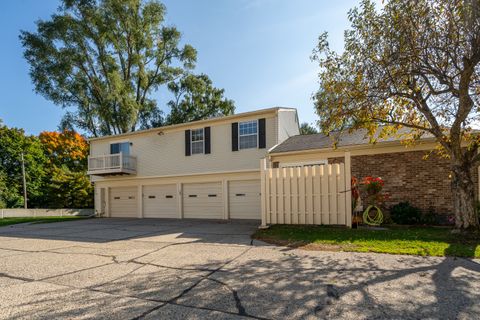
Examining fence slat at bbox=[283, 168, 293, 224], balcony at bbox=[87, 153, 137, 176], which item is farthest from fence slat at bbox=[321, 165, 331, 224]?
balcony at bbox=[87, 153, 137, 176]

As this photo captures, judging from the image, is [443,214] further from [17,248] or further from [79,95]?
[79,95]

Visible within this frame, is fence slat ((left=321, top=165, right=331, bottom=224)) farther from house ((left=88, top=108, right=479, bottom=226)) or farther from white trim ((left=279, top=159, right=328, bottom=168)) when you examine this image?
white trim ((left=279, top=159, right=328, bottom=168))

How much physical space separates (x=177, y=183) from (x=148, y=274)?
12.5 metres

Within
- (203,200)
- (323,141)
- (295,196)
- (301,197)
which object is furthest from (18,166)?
(301,197)

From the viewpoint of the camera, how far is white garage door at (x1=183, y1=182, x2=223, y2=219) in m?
16.2

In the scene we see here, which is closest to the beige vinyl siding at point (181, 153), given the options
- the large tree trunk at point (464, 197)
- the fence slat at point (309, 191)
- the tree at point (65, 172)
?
the fence slat at point (309, 191)

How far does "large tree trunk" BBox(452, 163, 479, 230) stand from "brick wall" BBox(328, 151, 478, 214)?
3809 millimetres

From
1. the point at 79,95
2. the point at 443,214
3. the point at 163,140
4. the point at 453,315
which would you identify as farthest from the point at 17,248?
the point at 79,95

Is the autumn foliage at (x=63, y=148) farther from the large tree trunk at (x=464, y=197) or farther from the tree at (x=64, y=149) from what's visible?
the large tree trunk at (x=464, y=197)

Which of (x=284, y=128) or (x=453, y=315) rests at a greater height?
(x=284, y=128)

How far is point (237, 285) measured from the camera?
4.43 metres

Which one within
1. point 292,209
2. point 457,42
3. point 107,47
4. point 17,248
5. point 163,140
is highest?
point 107,47

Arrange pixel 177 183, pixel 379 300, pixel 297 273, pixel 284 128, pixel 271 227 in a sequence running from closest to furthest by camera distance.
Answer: pixel 379 300, pixel 297 273, pixel 271 227, pixel 284 128, pixel 177 183

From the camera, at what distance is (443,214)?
10.7 metres
